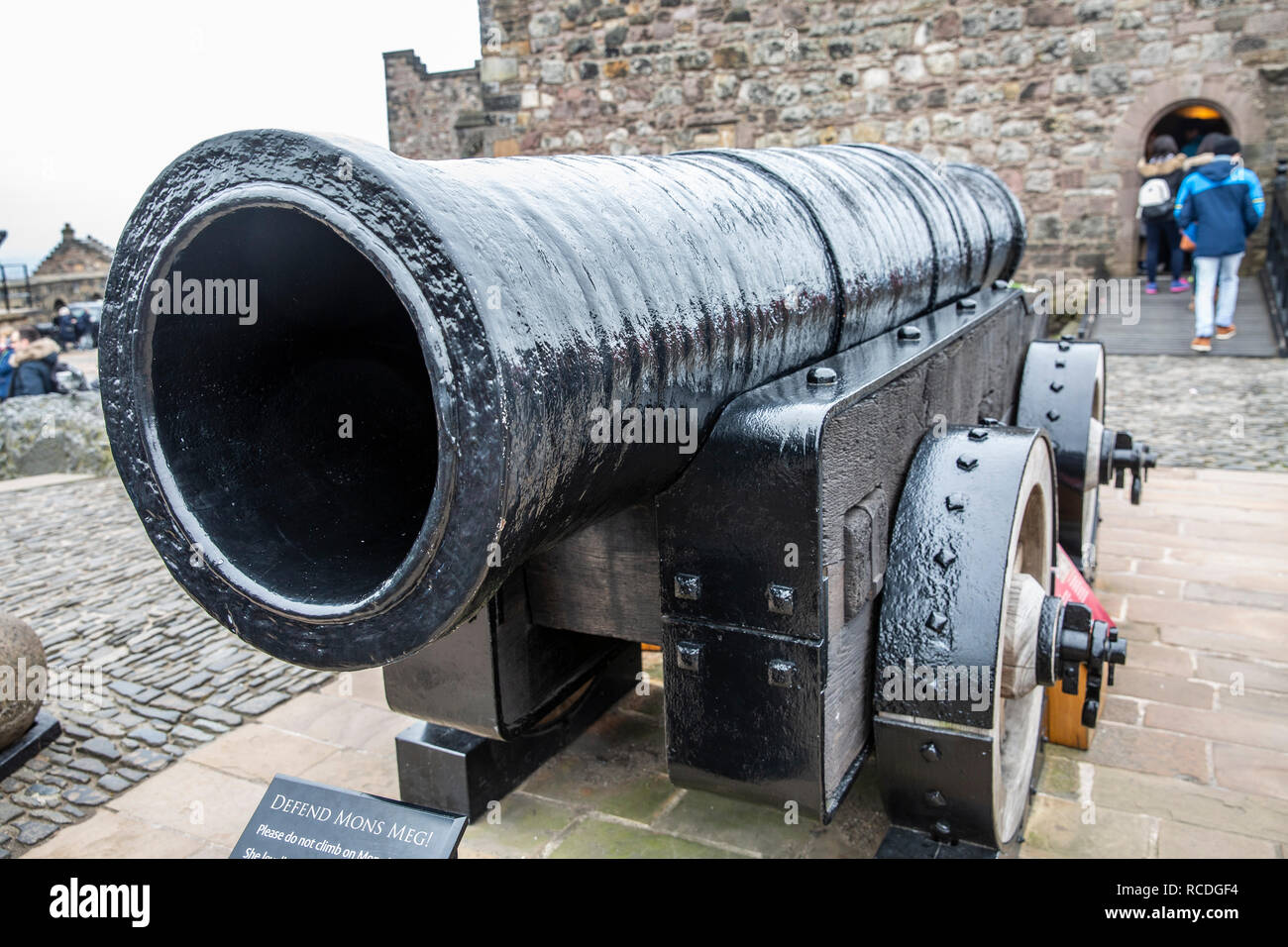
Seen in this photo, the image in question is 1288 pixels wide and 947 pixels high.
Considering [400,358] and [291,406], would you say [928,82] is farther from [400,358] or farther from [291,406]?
[291,406]

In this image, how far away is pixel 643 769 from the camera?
111 inches

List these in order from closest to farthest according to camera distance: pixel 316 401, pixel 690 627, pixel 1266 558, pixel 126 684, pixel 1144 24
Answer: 1. pixel 316 401
2. pixel 690 627
3. pixel 126 684
4. pixel 1266 558
5. pixel 1144 24

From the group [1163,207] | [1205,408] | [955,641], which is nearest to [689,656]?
[955,641]

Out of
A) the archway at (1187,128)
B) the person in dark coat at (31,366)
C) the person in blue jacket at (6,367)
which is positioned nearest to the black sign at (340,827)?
the person in dark coat at (31,366)

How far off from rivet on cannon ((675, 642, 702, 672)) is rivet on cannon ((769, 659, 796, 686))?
14 centimetres

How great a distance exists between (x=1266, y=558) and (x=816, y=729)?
3.58 m

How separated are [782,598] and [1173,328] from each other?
9.87 m

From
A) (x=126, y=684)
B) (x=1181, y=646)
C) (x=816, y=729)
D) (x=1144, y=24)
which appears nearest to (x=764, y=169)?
(x=816, y=729)

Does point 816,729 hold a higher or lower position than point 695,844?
higher

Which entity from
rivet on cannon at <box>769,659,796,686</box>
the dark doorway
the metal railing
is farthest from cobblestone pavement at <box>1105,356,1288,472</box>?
the dark doorway

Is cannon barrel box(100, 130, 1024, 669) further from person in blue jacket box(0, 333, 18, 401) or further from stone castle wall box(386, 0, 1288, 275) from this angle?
stone castle wall box(386, 0, 1288, 275)

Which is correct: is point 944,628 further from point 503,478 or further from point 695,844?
point 503,478
